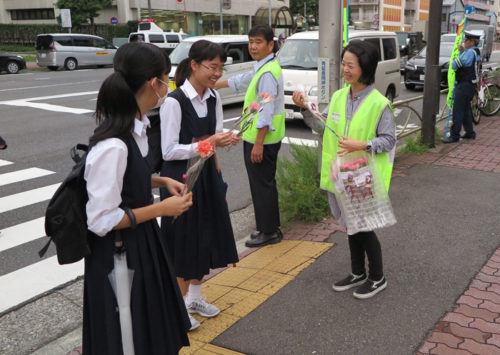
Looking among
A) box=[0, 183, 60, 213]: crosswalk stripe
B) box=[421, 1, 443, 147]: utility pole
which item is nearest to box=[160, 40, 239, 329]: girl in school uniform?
box=[0, 183, 60, 213]: crosswalk stripe

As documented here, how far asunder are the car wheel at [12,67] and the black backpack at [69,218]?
2428 cm

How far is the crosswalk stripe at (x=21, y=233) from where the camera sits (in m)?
5.00

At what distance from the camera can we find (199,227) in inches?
126

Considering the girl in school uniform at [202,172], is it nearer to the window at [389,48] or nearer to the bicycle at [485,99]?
the bicycle at [485,99]

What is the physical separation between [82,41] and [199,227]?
1017 inches

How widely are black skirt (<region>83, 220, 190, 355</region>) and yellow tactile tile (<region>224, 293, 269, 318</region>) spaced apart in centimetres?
111

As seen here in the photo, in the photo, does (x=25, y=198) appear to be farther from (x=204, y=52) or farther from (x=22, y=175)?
(x=204, y=52)

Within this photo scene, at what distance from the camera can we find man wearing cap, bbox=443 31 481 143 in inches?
327

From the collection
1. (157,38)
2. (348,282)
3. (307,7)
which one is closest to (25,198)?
(348,282)

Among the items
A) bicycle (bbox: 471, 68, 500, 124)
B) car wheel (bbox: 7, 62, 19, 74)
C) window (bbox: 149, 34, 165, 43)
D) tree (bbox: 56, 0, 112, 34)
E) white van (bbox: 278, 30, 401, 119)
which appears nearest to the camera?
A: white van (bbox: 278, 30, 401, 119)

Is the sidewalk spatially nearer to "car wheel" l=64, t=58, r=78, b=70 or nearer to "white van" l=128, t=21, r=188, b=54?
"car wheel" l=64, t=58, r=78, b=70

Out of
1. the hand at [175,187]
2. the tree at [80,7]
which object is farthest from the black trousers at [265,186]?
the tree at [80,7]

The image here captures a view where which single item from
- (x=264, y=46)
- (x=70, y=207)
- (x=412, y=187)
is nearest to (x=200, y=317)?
(x=70, y=207)

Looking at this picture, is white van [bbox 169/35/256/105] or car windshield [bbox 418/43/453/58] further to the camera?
car windshield [bbox 418/43/453/58]
